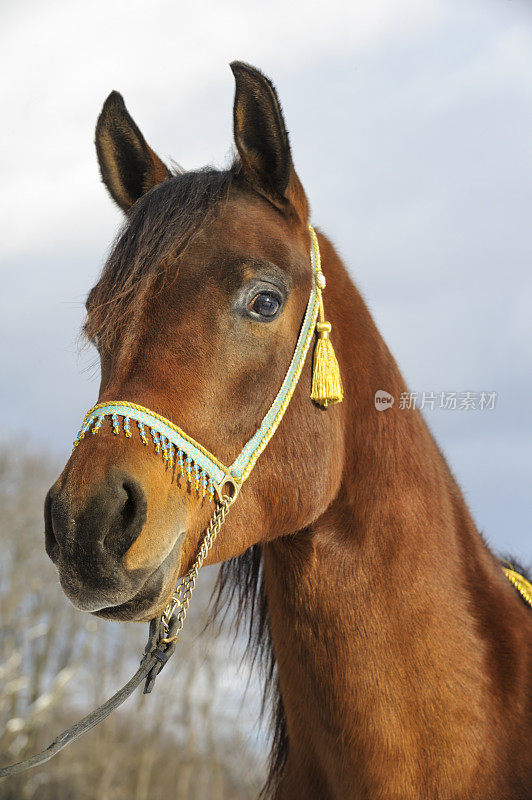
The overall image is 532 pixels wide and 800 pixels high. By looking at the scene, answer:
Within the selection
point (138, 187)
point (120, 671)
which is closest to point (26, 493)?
point (120, 671)

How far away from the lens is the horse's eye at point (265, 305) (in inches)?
98.0

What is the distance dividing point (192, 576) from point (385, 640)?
817 millimetres

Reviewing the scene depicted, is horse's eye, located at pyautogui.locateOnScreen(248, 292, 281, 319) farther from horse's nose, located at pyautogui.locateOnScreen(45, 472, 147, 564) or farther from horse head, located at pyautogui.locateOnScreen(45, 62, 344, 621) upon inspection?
horse's nose, located at pyautogui.locateOnScreen(45, 472, 147, 564)

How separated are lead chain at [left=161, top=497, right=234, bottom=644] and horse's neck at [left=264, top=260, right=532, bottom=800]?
1.64ft

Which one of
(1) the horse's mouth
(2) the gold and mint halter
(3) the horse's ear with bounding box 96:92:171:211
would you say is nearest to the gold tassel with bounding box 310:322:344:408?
(2) the gold and mint halter

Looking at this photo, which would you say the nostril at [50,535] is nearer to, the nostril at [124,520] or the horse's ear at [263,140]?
the nostril at [124,520]

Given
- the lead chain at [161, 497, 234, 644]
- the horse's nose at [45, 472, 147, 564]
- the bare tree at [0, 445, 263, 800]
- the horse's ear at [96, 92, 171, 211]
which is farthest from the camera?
the bare tree at [0, 445, 263, 800]

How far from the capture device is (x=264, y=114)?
263 centimetres

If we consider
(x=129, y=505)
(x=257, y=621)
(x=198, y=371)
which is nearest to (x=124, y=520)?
(x=129, y=505)

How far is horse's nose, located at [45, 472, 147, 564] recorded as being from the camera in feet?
6.44

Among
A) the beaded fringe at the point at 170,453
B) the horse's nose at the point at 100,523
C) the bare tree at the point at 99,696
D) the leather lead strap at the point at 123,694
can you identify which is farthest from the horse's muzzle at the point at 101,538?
the bare tree at the point at 99,696

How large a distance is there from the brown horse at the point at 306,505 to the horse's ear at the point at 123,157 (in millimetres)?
464

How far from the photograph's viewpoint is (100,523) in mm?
1955

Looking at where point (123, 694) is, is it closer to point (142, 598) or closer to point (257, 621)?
point (142, 598)
